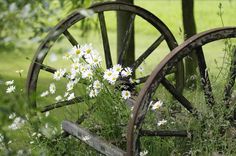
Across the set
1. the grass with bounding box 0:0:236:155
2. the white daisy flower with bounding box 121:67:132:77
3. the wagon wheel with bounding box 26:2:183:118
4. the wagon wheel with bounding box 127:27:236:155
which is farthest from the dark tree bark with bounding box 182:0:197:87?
the wagon wheel with bounding box 127:27:236:155

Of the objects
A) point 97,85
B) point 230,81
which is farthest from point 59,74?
point 230,81

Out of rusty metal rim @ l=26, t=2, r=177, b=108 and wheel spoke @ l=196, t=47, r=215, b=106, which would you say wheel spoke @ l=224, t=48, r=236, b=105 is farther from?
rusty metal rim @ l=26, t=2, r=177, b=108

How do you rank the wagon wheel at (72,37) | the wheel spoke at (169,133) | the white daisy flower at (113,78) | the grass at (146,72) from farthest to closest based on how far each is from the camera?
the wagon wheel at (72,37) < the white daisy flower at (113,78) < the wheel spoke at (169,133) < the grass at (146,72)

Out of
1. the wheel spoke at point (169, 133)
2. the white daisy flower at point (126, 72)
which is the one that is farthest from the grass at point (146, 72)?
the white daisy flower at point (126, 72)

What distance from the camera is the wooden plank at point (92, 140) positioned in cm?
316

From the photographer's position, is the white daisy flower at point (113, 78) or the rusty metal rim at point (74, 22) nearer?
the white daisy flower at point (113, 78)

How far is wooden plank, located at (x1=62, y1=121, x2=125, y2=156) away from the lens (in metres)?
3.16

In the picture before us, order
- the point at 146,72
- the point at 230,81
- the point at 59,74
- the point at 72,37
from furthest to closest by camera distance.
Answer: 1. the point at 146,72
2. the point at 72,37
3. the point at 59,74
4. the point at 230,81

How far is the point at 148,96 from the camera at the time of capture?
2.91m

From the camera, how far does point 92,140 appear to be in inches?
133

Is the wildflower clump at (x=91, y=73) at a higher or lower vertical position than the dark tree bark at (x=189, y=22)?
lower

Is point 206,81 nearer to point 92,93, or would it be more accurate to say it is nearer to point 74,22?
point 92,93

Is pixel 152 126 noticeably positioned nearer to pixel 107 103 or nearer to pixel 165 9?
pixel 107 103

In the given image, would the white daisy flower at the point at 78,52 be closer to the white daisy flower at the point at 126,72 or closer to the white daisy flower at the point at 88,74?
the white daisy flower at the point at 88,74
